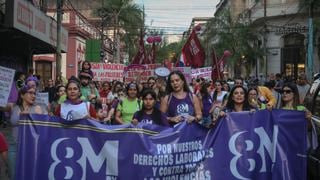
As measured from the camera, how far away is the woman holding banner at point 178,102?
7.64 m

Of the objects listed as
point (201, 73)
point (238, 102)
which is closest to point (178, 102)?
point (238, 102)

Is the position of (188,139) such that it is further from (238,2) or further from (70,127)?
(238,2)

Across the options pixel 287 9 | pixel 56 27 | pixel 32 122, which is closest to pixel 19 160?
pixel 32 122

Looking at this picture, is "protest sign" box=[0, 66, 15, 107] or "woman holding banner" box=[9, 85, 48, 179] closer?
"woman holding banner" box=[9, 85, 48, 179]

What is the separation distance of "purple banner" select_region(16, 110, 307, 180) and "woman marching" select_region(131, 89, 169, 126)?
80 centimetres

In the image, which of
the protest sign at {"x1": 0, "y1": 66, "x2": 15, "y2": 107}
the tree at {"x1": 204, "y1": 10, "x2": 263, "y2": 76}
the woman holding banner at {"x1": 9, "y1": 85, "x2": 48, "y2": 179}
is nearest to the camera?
the woman holding banner at {"x1": 9, "y1": 85, "x2": 48, "y2": 179}

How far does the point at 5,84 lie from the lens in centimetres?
747

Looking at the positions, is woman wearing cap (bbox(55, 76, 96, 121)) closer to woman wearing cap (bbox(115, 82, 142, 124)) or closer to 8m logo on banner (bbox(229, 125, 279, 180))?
8m logo on banner (bbox(229, 125, 279, 180))

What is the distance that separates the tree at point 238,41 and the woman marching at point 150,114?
146 ft

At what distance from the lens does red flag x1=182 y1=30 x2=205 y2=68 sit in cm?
1820

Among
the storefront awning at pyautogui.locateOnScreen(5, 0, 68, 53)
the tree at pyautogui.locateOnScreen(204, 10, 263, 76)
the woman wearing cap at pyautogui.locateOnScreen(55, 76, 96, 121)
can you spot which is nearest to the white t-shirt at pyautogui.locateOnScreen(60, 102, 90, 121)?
the woman wearing cap at pyautogui.locateOnScreen(55, 76, 96, 121)

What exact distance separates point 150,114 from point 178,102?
46 centimetres

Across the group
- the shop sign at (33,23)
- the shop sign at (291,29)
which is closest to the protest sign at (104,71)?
the shop sign at (33,23)

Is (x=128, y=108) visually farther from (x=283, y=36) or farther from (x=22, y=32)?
(x=283, y=36)
